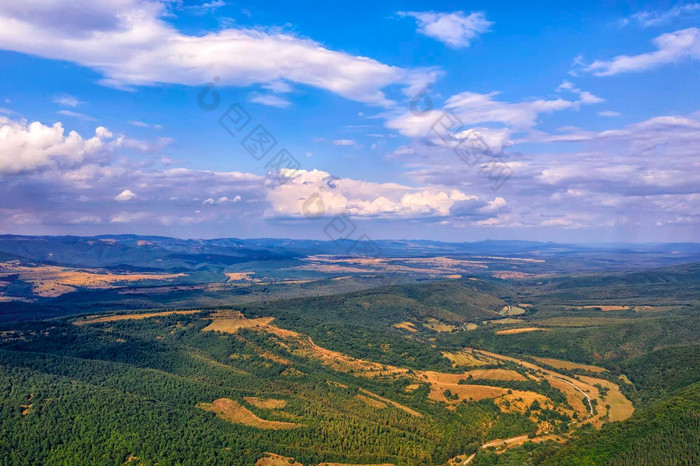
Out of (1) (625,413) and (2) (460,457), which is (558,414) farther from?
(2) (460,457)

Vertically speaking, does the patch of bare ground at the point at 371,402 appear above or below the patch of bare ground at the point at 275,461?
above

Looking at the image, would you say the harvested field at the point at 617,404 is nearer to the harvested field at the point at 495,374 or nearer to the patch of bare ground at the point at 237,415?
the harvested field at the point at 495,374

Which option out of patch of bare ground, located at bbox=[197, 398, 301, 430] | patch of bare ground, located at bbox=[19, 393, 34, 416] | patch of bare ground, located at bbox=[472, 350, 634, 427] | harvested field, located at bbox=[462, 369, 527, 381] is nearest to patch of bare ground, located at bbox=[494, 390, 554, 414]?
patch of bare ground, located at bbox=[472, 350, 634, 427]

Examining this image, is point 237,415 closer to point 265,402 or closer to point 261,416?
point 261,416

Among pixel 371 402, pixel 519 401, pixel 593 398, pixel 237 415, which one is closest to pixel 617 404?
pixel 593 398

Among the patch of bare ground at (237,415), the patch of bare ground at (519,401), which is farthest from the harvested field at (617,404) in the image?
the patch of bare ground at (237,415)

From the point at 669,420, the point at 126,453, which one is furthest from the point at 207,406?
the point at 669,420
